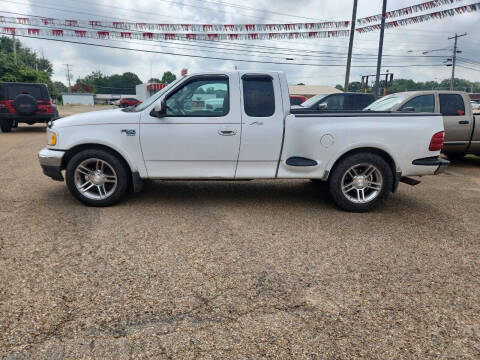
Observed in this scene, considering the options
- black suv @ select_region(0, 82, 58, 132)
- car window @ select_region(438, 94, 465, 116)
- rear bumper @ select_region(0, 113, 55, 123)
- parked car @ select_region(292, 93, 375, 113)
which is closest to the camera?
car window @ select_region(438, 94, 465, 116)

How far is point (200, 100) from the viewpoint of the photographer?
4.74m

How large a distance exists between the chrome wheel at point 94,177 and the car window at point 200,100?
1.16 meters

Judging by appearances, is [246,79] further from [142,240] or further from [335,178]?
[142,240]

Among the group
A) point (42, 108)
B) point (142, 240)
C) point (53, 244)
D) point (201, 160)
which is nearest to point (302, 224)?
point (201, 160)

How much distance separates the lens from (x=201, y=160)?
Answer: 4738 mm

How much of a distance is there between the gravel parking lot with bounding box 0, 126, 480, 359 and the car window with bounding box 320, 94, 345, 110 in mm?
7188

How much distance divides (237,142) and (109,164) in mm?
1756

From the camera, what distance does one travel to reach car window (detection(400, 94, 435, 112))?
319 inches

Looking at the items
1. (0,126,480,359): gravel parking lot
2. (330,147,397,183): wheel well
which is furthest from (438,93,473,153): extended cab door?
(330,147,397,183): wheel well

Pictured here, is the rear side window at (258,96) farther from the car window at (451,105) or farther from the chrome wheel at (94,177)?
the car window at (451,105)

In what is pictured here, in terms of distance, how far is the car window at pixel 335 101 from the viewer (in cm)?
1178

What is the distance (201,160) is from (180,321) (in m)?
2.65

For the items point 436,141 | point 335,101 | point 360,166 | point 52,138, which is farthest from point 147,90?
point 436,141

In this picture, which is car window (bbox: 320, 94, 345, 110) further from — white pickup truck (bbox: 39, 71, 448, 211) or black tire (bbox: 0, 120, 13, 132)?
black tire (bbox: 0, 120, 13, 132)
